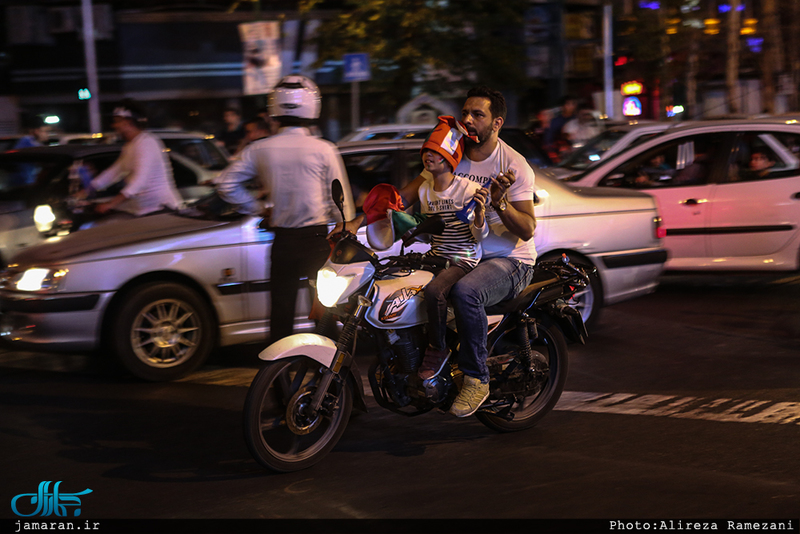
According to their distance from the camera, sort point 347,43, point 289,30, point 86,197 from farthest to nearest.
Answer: point 289,30
point 347,43
point 86,197

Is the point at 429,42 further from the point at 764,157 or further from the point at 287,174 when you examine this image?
the point at 287,174

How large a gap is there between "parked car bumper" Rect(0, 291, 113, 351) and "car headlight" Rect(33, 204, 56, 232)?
86.9 inches

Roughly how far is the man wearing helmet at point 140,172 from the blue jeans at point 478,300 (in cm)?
337

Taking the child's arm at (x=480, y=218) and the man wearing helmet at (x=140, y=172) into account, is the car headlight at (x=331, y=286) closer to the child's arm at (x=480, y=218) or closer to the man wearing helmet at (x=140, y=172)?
the child's arm at (x=480, y=218)

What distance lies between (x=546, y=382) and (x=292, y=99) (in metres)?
2.20

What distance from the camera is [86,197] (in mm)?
8008

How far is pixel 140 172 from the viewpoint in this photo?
22.8 ft

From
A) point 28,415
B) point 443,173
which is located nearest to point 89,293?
point 28,415

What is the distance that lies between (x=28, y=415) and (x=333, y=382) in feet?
7.26

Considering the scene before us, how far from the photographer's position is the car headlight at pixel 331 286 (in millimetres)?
4277

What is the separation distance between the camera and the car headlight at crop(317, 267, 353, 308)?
4.28m

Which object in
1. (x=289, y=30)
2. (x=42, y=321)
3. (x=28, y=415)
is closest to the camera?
(x=28, y=415)

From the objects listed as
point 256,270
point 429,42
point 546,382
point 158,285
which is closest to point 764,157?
point 546,382

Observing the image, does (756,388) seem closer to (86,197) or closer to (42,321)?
(42,321)
